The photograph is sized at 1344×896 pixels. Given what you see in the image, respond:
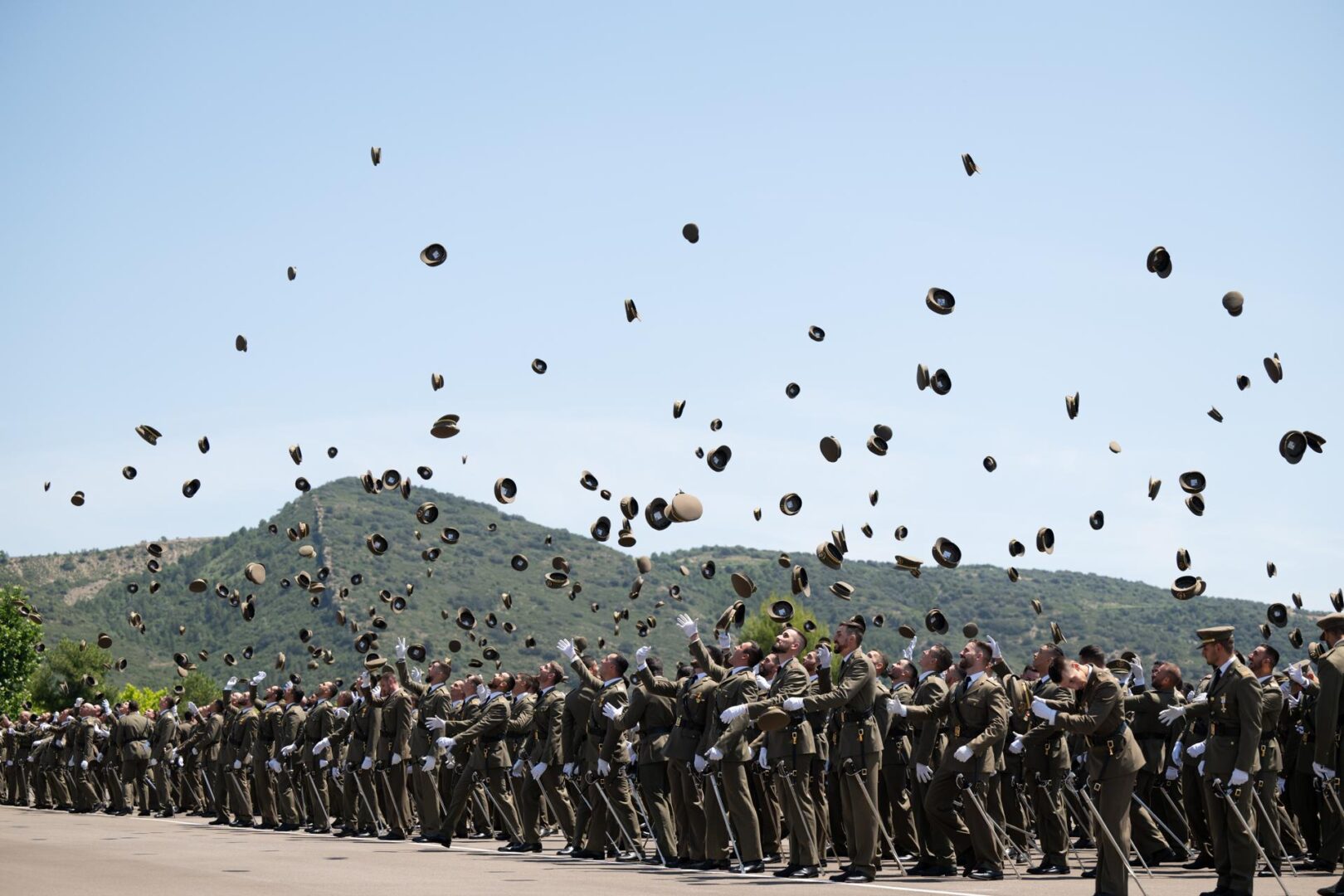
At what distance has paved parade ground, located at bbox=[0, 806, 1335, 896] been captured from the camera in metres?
14.1

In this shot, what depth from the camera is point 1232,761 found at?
1348 cm

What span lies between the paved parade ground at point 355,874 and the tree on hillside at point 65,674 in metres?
59.4

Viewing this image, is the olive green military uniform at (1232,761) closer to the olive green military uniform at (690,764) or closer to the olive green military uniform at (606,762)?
the olive green military uniform at (690,764)

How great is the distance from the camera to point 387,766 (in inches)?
893

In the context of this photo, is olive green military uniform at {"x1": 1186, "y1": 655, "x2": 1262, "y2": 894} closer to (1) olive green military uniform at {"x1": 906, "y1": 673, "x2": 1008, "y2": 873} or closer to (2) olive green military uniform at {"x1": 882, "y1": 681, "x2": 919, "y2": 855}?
(1) olive green military uniform at {"x1": 906, "y1": 673, "x2": 1008, "y2": 873}

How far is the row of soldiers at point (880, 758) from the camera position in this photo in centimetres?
1358

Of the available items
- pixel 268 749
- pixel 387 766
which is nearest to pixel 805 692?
pixel 387 766

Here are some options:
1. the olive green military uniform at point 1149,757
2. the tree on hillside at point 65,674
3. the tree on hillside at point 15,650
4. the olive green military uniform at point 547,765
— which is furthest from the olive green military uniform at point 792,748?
the tree on hillside at point 65,674

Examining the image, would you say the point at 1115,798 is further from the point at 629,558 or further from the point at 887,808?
the point at 629,558

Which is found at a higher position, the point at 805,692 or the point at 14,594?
the point at 14,594

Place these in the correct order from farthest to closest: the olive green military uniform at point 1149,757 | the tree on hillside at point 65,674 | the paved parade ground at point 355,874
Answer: the tree on hillside at point 65,674
the olive green military uniform at point 1149,757
the paved parade ground at point 355,874

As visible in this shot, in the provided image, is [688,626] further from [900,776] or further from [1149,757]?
[1149,757]

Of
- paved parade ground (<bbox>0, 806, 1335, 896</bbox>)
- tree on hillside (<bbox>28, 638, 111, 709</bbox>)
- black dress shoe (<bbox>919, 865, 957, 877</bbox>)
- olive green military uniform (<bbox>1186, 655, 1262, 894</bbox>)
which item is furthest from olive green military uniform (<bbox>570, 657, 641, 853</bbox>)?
tree on hillside (<bbox>28, 638, 111, 709</bbox>)

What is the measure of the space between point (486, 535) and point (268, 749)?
126 m
